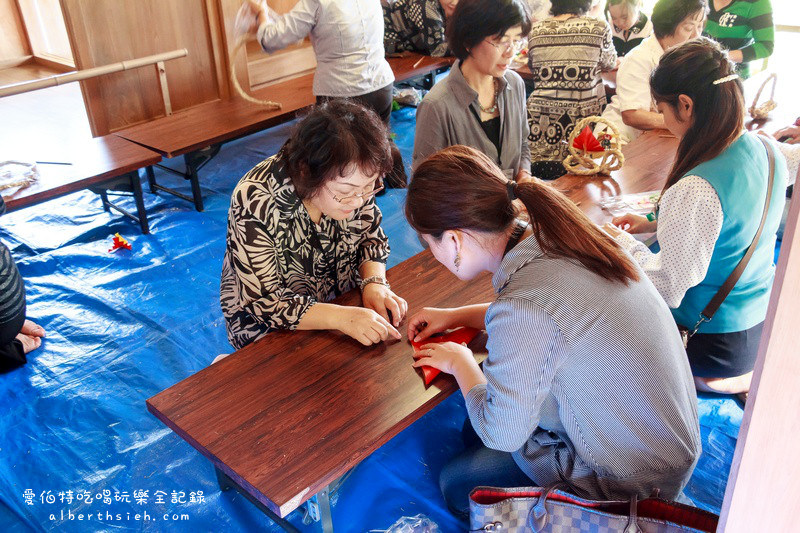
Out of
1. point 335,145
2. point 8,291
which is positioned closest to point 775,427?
point 335,145

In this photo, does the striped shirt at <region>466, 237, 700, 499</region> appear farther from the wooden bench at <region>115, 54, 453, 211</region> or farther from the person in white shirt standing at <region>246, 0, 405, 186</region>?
the wooden bench at <region>115, 54, 453, 211</region>

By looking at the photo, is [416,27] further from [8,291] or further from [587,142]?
[8,291]

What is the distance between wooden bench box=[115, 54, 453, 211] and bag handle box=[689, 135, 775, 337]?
2.19 metres

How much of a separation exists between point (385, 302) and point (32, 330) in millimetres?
1731

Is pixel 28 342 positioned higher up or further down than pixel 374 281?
further down

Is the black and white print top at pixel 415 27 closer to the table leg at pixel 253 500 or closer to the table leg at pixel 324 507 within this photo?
the table leg at pixel 253 500

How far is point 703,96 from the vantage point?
1986mm

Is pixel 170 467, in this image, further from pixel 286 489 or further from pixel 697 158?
pixel 697 158

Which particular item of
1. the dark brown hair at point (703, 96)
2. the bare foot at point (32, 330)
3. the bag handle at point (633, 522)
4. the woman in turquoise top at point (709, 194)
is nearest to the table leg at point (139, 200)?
the bare foot at point (32, 330)

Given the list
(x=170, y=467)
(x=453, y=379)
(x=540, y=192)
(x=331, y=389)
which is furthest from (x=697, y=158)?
(x=170, y=467)

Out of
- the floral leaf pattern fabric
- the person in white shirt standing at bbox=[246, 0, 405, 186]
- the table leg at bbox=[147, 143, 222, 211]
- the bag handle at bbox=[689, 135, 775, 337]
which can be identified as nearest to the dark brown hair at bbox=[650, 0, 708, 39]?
the floral leaf pattern fabric

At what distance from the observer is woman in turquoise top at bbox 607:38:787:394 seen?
1.93m

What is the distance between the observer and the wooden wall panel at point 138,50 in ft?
13.3

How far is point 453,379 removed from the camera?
1.70 m
